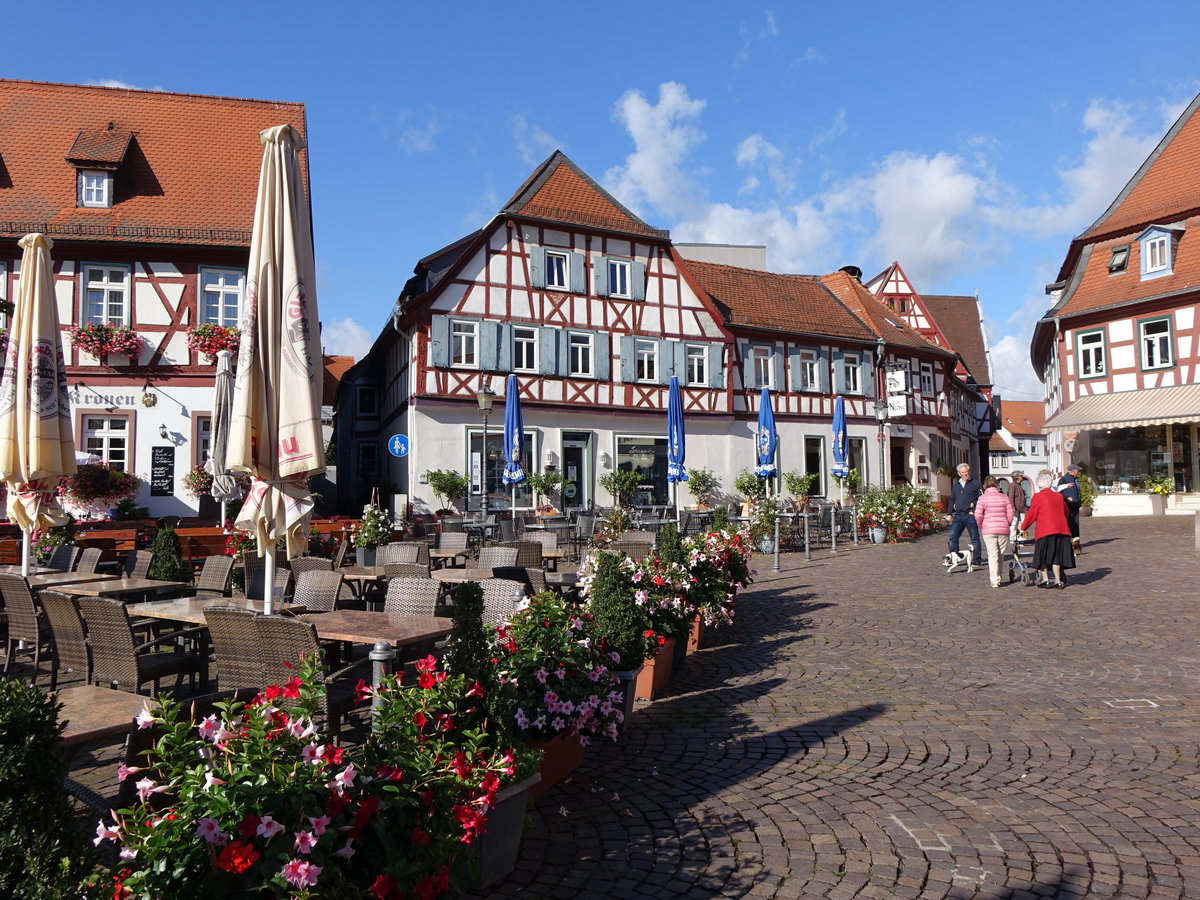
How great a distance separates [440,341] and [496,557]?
14.6 m

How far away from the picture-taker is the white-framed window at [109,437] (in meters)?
19.3

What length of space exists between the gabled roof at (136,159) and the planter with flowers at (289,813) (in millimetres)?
→ 20094

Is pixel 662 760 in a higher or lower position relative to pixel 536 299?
lower

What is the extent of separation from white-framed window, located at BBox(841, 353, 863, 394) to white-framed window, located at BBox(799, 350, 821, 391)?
132cm

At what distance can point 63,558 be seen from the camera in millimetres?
10195

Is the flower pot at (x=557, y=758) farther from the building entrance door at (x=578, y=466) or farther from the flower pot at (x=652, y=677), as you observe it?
the building entrance door at (x=578, y=466)

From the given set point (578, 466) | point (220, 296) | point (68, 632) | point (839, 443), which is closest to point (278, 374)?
point (68, 632)

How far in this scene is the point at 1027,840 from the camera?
385 centimetres

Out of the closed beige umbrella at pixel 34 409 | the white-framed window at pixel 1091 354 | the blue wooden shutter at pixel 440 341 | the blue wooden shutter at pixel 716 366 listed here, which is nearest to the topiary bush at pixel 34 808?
the closed beige umbrella at pixel 34 409

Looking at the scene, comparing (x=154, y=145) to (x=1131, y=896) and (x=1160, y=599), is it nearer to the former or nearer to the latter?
(x=1160, y=599)

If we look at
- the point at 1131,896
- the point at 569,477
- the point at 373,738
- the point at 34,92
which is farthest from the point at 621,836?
the point at 34,92

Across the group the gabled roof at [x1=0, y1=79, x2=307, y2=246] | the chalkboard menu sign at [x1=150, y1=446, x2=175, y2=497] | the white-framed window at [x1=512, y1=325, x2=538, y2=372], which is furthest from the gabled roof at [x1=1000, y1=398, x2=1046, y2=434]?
the chalkboard menu sign at [x1=150, y1=446, x2=175, y2=497]

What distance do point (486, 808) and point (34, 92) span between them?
26.6 meters

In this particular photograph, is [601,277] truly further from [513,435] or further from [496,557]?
[496,557]
